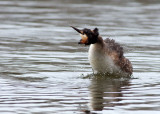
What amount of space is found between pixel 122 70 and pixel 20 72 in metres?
2.62

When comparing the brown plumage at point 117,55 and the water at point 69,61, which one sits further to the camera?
the brown plumage at point 117,55

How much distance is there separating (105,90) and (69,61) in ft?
15.3

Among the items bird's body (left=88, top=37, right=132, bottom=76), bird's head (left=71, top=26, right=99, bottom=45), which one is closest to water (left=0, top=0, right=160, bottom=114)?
bird's body (left=88, top=37, right=132, bottom=76)

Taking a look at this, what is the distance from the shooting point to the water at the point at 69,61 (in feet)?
36.2

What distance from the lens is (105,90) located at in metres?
12.7

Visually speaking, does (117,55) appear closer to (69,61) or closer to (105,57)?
(105,57)

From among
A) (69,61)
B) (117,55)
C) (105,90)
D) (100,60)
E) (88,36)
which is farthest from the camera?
(69,61)

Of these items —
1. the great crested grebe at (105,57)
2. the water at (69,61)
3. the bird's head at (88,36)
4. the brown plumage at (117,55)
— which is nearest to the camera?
the water at (69,61)

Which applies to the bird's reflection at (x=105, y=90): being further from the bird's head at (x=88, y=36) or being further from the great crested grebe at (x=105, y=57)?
the bird's head at (x=88, y=36)

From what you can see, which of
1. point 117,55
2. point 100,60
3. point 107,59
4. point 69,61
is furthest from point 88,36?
point 69,61

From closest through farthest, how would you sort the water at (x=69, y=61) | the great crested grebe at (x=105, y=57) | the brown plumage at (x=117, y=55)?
the water at (x=69, y=61)
the great crested grebe at (x=105, y=57)
the brown plumage at (x=117, y=55)

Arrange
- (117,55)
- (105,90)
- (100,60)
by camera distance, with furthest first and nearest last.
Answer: (117,55) < (100,60) < (105,90)

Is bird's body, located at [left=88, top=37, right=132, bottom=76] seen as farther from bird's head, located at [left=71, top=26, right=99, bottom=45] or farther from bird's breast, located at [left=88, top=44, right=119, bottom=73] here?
bird's head, located at [left=71, top=26, right=99, bottom=45]

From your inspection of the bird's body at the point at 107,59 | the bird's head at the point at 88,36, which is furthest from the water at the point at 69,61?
the bird's head at the point at 88,36
